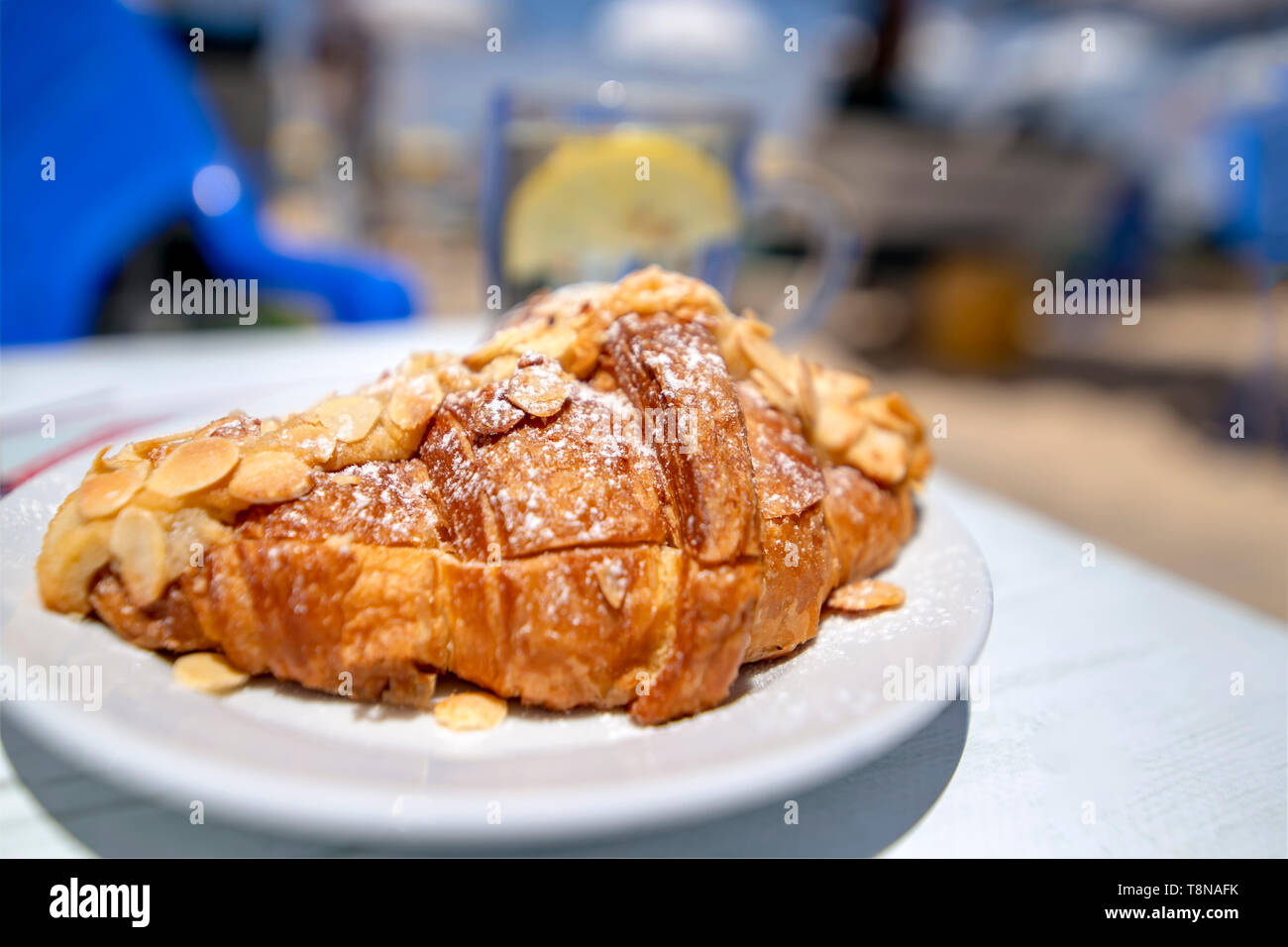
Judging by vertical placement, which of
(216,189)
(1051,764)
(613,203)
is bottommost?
(1051,764)

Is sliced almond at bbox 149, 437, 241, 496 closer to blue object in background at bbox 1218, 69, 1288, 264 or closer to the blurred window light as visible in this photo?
the blurred window light

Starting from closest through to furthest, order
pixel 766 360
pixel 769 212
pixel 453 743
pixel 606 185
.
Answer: pixel 453 743 → pixel 766 360 → pixel 606 185 → pixel 769 212

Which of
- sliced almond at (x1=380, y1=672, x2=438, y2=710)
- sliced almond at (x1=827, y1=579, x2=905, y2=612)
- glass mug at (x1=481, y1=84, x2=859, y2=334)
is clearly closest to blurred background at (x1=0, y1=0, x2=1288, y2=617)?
glass mug at (x1=481, y1=84, x2=859, y2=334)

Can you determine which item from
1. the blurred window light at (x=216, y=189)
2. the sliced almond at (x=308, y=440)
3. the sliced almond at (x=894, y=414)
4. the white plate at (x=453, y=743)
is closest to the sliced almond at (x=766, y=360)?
the sliced almond at (x=894, y=414)

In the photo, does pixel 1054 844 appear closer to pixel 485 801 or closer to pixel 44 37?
pixel 485 801

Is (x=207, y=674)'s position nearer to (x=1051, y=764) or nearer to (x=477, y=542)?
(x=477, y=542)

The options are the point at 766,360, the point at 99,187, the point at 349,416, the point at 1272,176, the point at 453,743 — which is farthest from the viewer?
the point at 1272,176

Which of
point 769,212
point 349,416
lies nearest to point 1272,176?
point 769,212
